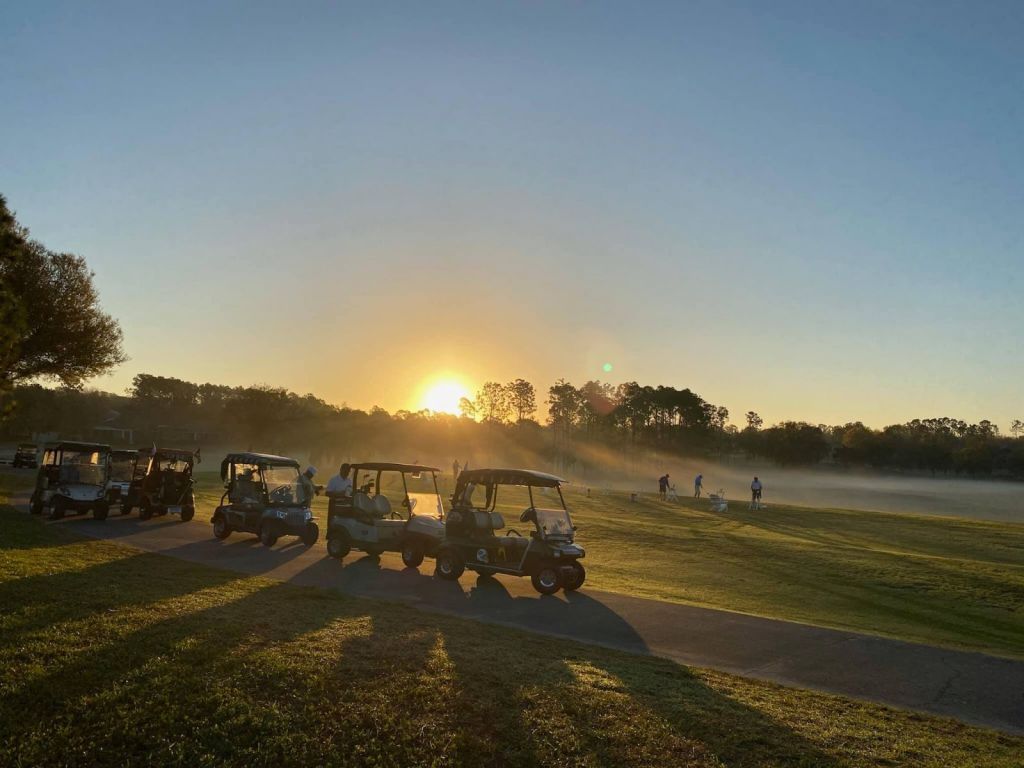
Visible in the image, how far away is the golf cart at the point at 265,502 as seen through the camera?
2030 cm

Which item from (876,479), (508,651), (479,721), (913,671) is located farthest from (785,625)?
(876,479)

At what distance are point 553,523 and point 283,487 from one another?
388 inches

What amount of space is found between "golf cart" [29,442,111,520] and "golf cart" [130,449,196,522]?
→ 124 centimetres

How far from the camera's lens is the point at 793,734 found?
6.66 meters

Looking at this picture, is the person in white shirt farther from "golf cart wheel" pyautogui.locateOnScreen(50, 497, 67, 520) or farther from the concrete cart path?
"golf cart wheel" pyautogui.locateOnScreen(50, 497, 67, 520)

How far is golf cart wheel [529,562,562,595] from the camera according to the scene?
47.6 feet

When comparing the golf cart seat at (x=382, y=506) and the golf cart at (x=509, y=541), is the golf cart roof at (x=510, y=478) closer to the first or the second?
the golf cart at (x=509, y=541)

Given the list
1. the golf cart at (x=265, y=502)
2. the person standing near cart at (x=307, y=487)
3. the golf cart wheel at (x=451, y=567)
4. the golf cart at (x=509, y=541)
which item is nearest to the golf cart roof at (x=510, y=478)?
the golf cart at (x=509, y=541)

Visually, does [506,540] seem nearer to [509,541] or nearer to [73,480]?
[509,541]

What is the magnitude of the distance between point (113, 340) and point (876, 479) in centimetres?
11035

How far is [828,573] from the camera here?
19125 mm

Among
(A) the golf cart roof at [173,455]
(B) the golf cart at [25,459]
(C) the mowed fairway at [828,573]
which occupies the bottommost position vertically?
(B) the golf cart at [25,459]

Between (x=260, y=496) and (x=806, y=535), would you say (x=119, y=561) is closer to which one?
(x=260, y=496)

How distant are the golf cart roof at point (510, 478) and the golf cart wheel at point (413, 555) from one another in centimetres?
203
